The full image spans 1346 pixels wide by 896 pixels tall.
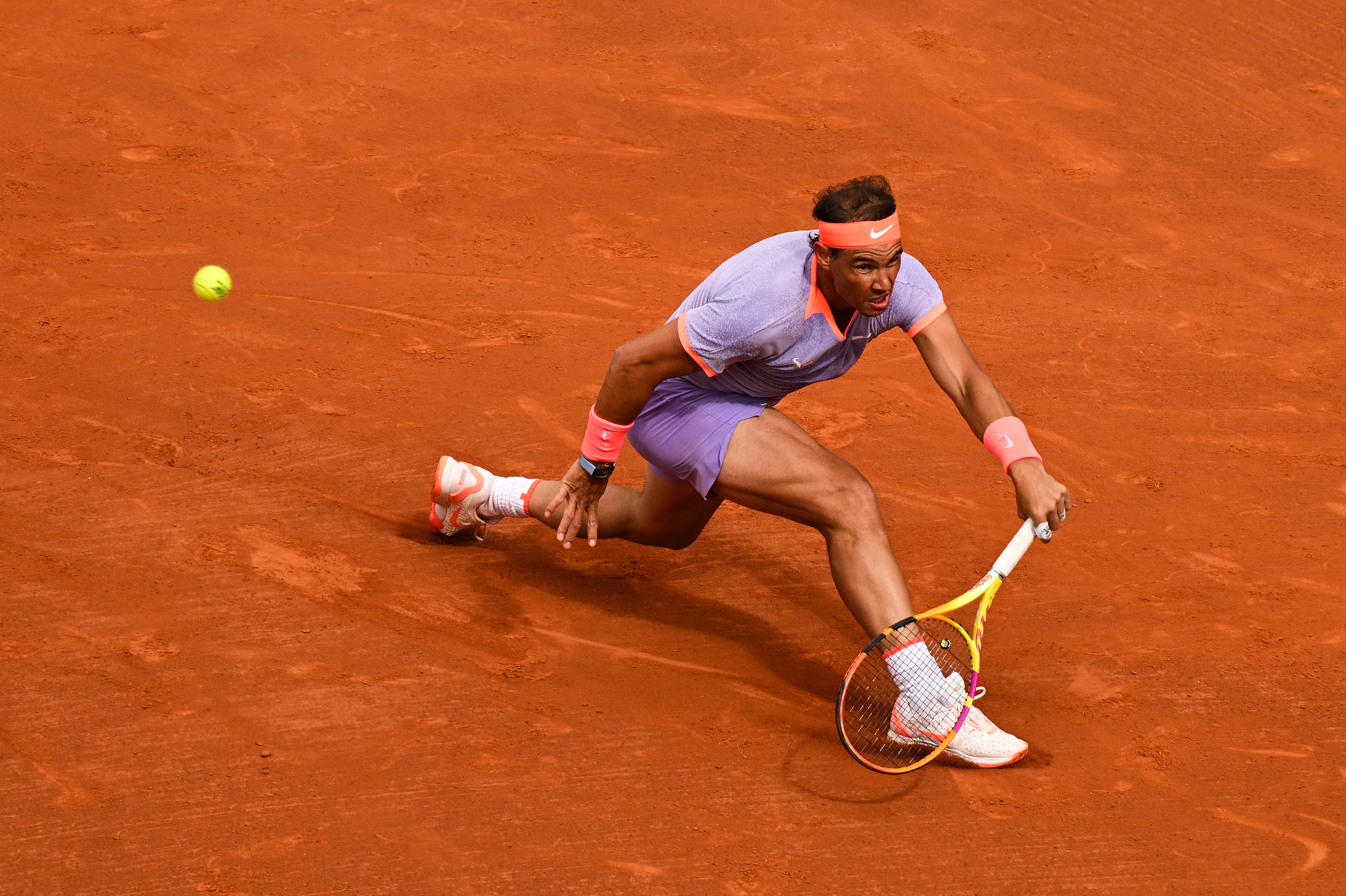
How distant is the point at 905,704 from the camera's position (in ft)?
12.4

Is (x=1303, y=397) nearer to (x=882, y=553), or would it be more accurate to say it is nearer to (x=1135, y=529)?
(x=1135, y=529)

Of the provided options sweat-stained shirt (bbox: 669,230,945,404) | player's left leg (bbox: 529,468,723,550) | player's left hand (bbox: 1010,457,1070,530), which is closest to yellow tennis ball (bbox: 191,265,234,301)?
player's left leg (bbox: 529,468,723,550)

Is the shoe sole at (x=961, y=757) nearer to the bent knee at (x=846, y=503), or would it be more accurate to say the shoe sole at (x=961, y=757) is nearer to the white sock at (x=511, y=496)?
the bent knee at (x=846, y=503)

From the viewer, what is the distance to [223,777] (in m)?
3.64

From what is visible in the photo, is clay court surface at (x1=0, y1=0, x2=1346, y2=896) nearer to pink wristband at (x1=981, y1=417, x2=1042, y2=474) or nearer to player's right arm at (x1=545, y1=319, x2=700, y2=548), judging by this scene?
player's right arm at (x1=545, y1=319, x2=700, y2=548)

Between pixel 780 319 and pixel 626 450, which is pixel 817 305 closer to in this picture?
pixel 780 319

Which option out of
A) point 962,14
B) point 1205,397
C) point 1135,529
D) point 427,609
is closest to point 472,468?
point 427,609

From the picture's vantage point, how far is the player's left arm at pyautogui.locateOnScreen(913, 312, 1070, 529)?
3.63 metres

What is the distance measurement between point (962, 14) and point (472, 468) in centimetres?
698

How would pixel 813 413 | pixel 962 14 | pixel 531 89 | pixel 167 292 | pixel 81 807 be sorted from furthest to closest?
pixel 962 14 < pixel 531 89 < pixel 167 292 < pixel 813 413 < pixel 81 807

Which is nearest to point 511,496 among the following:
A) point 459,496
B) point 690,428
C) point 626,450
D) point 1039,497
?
point 459,496

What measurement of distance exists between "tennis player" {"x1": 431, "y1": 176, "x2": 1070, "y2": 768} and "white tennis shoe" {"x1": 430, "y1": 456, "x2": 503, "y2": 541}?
0.46 metres

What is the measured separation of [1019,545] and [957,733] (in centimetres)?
58

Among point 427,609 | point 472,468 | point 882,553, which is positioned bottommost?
point 427,609
